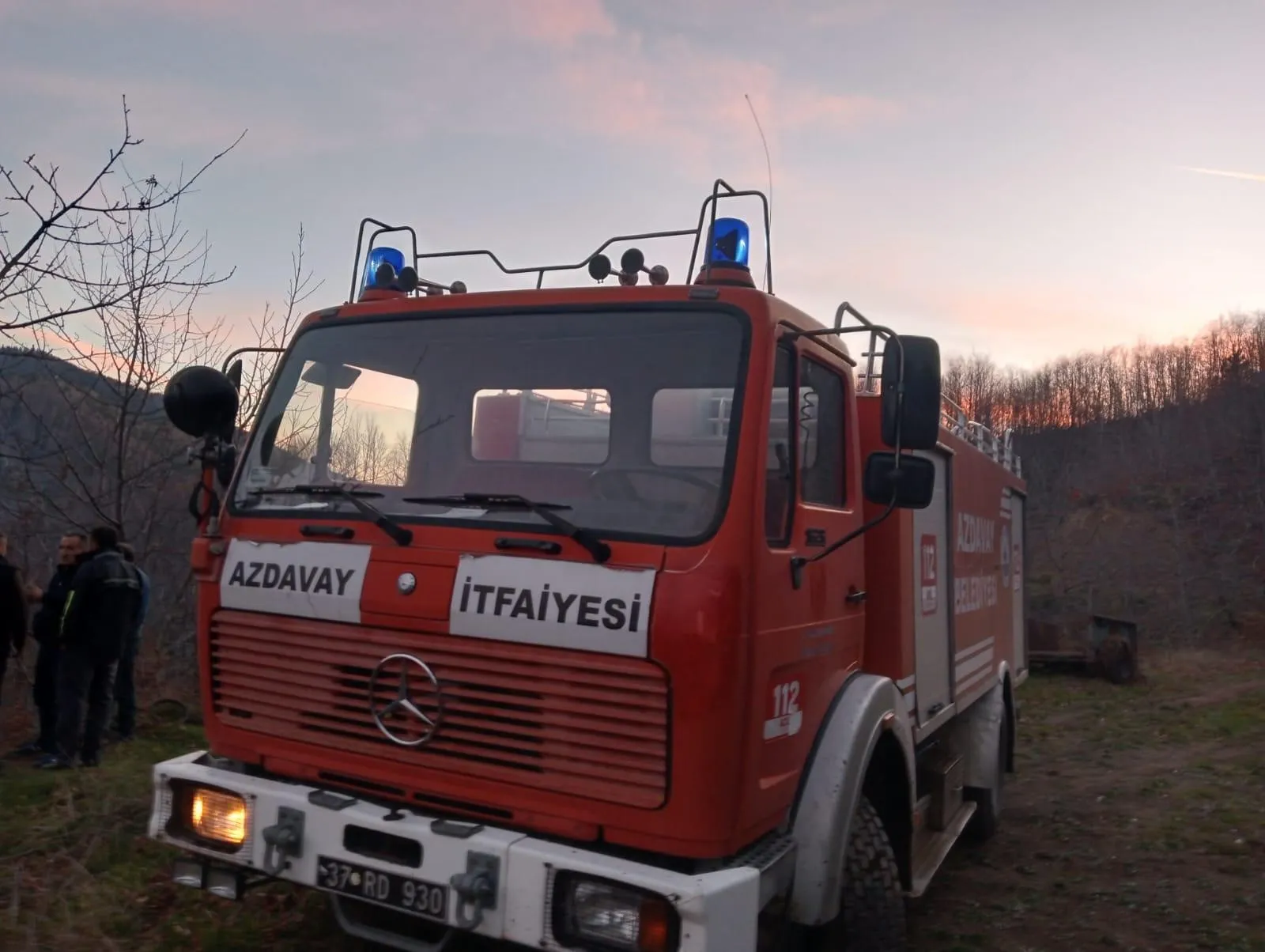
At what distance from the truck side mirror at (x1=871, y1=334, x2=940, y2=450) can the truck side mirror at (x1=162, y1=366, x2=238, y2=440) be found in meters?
2.25

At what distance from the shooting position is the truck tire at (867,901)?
3.57m

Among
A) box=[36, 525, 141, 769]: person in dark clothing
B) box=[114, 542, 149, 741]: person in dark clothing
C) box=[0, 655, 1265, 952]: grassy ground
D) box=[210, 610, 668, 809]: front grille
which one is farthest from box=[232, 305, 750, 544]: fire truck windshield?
box=[114, 542, 149, 741]: person in dark clothing

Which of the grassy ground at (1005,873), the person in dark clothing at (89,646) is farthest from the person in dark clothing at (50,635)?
the grassy ground at (1005,873)

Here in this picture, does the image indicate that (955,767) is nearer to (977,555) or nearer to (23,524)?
(977,555)

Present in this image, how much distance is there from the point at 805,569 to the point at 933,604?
5.50ft

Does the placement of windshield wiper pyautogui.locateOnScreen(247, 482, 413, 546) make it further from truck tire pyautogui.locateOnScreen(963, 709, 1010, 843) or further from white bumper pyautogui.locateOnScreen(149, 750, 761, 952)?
truck tire pyautogui.locateOnScreen(963, 709, 1010, 843)

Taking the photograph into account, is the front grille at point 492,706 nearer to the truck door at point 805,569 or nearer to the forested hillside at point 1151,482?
the truck door at point 805,569

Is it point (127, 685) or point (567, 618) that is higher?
point (567, 618)

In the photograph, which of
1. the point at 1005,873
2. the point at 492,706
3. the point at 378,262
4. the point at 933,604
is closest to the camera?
the point at 492,706

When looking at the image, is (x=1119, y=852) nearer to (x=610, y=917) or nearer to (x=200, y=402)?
(x=610, y=917)

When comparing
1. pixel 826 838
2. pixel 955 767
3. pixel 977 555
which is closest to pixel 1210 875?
pixel 955 767

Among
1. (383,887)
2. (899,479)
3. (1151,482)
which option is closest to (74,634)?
(383,887)

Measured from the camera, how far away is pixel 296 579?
3.45 m

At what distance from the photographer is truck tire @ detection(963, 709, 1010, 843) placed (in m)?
6.46
